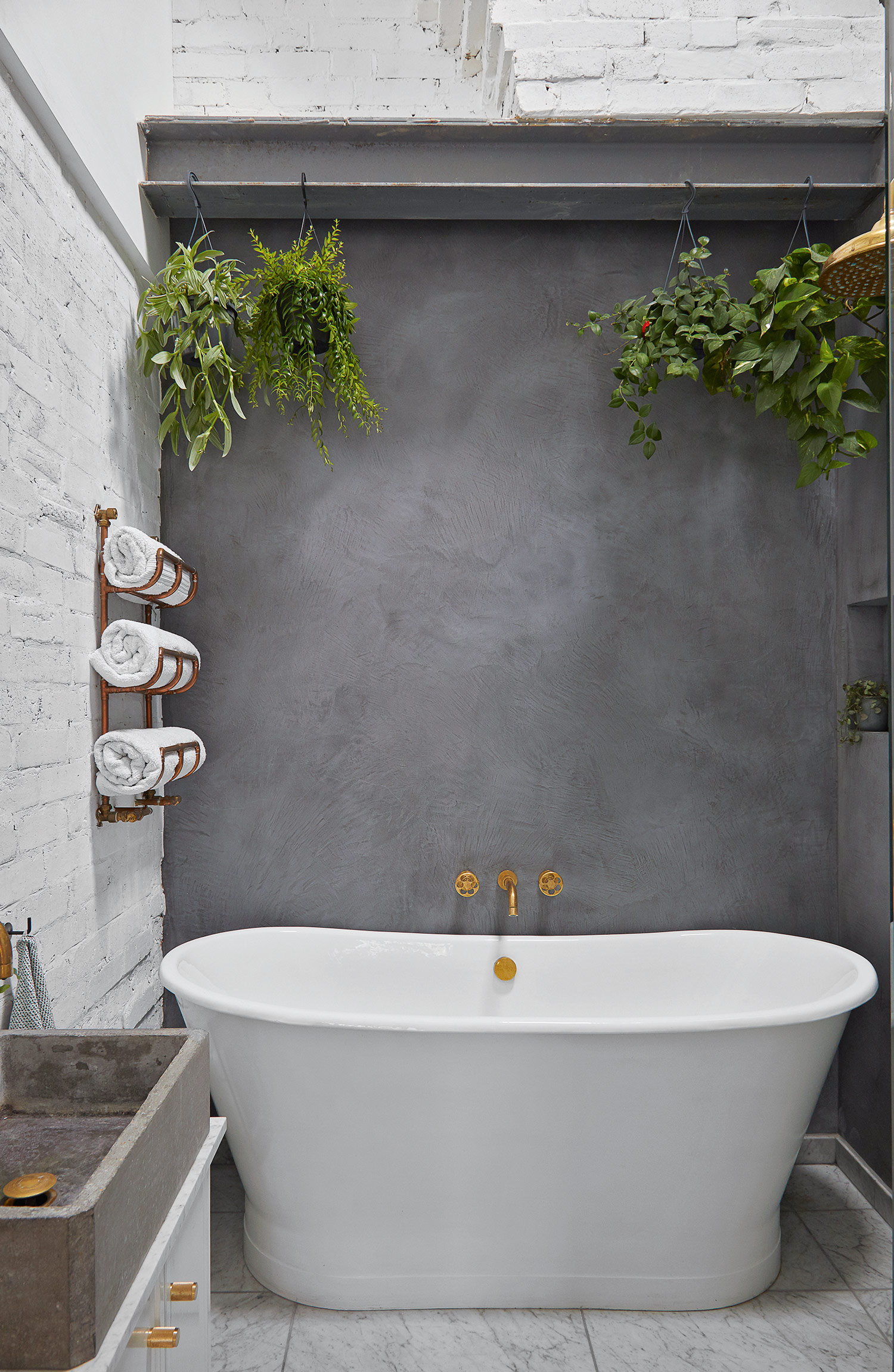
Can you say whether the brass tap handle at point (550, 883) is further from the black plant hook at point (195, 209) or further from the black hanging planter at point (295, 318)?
the black plant hook at point (195, 209)

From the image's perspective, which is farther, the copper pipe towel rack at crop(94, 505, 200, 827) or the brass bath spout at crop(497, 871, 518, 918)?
the brass bath spout at crop(497, 871, 518, 918)

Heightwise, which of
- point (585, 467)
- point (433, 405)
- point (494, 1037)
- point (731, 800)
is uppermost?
point (433, 405)

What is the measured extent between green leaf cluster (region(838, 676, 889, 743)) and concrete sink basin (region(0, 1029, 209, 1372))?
1984 millimetres

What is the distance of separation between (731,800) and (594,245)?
1678 millimetres

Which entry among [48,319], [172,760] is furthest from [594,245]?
[172,760]

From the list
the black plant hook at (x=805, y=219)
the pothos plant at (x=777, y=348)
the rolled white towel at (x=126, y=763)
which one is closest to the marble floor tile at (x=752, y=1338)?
the rolled white towel at (x=126, y=763)

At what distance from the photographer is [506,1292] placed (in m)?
1.86

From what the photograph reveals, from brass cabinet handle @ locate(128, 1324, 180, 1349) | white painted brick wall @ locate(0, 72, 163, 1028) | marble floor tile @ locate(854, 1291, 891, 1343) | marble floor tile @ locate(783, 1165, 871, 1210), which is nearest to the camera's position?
brass cabinet handle @ locate(128, 1324, 180, 1349)

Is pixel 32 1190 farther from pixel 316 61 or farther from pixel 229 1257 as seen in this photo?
pixel 316 61

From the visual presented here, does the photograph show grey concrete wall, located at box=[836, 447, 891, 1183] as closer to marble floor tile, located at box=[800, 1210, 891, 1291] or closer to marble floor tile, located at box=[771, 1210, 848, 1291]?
marble floor tile, located at box=[800, 1210, 891, 1291]

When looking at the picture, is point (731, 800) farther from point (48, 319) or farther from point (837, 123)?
point (48, 319)

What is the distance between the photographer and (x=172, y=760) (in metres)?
2.04

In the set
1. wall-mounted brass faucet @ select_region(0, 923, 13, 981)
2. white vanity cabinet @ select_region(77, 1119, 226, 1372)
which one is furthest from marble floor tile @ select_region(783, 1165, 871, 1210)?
wall-mounted brass faucet @ select_region(0, 923, 13, 981)

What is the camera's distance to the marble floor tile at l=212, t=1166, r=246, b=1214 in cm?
221
